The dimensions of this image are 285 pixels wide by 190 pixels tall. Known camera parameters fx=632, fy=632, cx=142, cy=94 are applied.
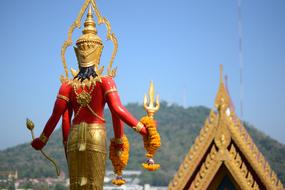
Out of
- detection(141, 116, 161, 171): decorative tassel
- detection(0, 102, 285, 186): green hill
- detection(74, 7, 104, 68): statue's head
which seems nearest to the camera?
detection(141, 116, 161, 171): decorative tassel

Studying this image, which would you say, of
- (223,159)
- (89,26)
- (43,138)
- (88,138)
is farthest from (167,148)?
(88,138)

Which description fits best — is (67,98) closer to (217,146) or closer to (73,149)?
(73,149)

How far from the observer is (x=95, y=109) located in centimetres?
543

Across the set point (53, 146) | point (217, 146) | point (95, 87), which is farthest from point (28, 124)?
point (53, 146)

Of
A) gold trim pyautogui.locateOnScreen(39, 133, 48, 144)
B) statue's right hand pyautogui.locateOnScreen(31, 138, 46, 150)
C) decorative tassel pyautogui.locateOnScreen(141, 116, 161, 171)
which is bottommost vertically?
decorative tassel pyautogui.locateOnScreen(141, 116, 161, 171)

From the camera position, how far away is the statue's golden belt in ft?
17.5

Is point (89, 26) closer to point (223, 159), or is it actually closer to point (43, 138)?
point (43, 138)

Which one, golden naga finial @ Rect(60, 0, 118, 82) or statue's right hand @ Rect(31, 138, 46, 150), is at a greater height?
golden naga finial @ Rect(60, 0, 118, 82)

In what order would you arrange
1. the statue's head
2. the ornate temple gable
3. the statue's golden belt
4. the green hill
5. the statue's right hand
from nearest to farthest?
the statue's golden belt
the statue's head
the statue's right hand
the ornate temple gable
the green hill

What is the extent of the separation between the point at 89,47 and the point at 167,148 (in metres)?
95.0

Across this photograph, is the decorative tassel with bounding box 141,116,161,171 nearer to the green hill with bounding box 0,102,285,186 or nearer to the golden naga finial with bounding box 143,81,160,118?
the golden naga finial with bounding box 143,81,160,118

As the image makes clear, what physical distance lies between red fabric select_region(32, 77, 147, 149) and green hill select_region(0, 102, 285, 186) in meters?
38.0

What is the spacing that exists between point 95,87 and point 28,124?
0.70 meters

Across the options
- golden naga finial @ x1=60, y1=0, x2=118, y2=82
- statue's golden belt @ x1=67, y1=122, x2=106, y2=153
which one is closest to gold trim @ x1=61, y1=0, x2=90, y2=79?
golden naga finial @ x1=60, y1=0, x2=118, y2=82
